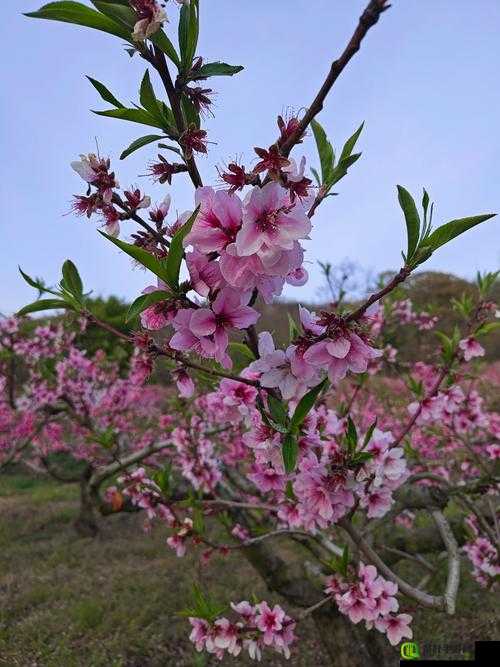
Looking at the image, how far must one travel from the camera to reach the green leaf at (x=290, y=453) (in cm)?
114

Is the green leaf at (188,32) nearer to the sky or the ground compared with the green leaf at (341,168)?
nearer to the sky

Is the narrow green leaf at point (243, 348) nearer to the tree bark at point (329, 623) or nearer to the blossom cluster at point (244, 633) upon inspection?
the blossom cluster at point (244, 633)

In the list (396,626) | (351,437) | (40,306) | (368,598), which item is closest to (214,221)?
(40,306)

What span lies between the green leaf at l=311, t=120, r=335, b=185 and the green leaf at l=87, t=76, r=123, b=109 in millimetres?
530

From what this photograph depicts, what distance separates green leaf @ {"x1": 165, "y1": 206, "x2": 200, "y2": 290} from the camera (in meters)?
0.83

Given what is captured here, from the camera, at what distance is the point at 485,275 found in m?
2.83

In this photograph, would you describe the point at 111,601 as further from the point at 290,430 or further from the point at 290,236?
the point at 290,236

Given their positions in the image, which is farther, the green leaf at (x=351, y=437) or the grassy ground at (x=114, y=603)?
the grassy ground at (x=114, y=603)

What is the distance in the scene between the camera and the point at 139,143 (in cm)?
101

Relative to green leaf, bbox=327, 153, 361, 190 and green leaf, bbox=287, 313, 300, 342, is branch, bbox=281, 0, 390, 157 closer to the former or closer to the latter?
green leaf, bbox=327, 153, 361, 190

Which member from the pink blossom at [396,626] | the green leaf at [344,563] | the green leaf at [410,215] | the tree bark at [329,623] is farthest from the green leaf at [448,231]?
the tree bark at [329,623]

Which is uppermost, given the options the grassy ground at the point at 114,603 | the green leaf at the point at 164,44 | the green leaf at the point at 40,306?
the green leaf at the point at 164,44

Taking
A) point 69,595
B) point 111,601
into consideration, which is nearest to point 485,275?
point 111,601

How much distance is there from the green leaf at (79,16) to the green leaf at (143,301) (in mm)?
537
